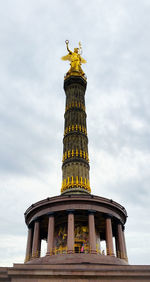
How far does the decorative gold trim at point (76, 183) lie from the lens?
3091 centimetres

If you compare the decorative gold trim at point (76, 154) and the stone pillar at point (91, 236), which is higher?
the decorative gold trim at point (76, 154)

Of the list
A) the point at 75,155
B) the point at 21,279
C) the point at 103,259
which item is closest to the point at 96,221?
the point at 103,259

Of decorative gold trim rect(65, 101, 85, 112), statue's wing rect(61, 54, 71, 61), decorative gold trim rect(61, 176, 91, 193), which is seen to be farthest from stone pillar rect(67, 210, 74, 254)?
statue's wing rect(61, 54, 71, 61)

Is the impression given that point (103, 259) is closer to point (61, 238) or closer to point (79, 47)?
point (61, 238)

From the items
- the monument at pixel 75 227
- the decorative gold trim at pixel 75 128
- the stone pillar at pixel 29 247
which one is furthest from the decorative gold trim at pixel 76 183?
the decorative gold trim at pixel 75 128

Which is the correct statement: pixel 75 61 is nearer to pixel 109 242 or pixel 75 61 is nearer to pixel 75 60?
pixel 75 60

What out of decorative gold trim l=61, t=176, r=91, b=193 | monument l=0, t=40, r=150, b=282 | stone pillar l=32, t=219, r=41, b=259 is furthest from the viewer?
decorative gold trim l=61, t=176, r=91, b=193

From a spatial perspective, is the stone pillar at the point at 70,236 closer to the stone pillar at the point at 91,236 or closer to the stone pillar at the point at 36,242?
the stone pillar at the point at 91,236

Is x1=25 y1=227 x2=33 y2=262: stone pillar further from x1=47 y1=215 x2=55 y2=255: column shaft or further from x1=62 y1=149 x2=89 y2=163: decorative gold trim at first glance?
x1=62 y1=149 x2=89 y2=163: decorative gold trim

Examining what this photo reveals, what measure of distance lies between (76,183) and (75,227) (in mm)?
5855

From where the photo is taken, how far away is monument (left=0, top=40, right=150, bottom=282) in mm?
18234

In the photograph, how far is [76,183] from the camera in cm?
3097

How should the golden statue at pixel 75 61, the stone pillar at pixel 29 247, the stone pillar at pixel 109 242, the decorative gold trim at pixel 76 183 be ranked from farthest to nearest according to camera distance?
the golden statue at pixel 75 61, the decorative gold trim at pixel 76 183, the stone pillar at pixel 29 247, the stone pillar at pixel 109 242

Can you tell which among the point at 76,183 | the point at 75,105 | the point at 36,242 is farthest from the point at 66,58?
the point at 36,242
